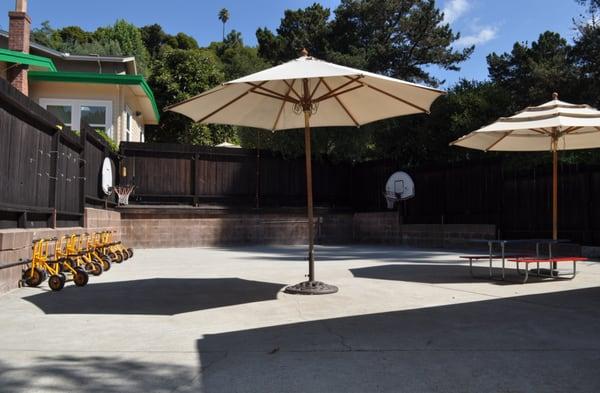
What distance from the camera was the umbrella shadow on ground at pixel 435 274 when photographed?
824 cm

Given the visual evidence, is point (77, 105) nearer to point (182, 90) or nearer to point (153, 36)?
point (182, 90)

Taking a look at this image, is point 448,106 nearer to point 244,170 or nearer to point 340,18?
point 244,170

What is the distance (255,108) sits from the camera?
7949 mm

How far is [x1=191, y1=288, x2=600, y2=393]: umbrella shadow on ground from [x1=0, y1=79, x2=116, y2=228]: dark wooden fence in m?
4.08

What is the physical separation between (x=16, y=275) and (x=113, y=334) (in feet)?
10.3

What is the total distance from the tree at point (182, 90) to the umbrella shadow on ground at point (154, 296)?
78.8 feet

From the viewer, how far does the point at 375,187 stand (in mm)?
18891

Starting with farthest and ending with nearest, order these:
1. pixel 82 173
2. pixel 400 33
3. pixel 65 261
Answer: pixel 400 33 → pixel 82 173 → pixel 65 261

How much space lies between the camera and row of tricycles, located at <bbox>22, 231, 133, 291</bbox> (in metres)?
7.10

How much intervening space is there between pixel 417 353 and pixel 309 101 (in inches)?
159

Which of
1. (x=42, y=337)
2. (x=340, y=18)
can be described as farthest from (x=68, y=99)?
(x=340, y=18)

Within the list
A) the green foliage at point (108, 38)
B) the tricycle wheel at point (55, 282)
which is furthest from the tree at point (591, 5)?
the green foliage at point (108, 38)

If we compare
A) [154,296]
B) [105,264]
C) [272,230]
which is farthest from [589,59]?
Result: [154,296]

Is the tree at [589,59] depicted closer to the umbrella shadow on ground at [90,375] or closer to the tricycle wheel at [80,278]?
the tricycle wheel at [80,278]
